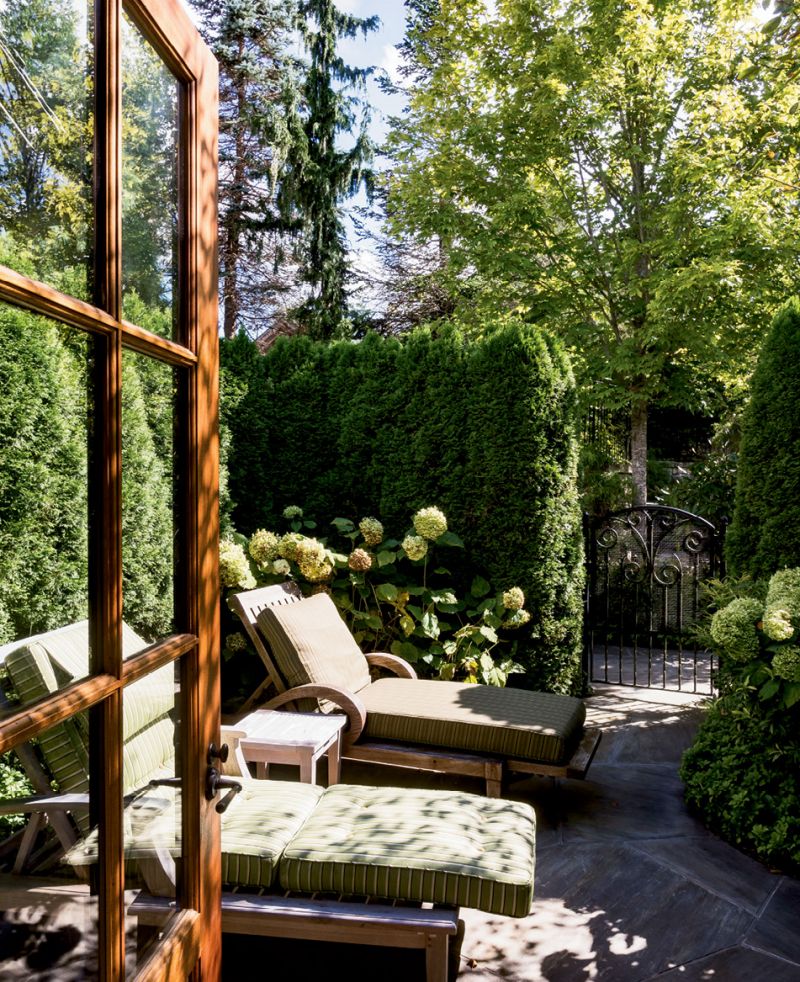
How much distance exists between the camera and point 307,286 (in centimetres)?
1408

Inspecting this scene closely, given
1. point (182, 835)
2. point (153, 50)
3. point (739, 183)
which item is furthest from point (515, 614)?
point (739, 183)

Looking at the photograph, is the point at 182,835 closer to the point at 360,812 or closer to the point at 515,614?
the point at 360,812

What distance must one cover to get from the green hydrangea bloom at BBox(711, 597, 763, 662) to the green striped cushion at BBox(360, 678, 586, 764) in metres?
0.92

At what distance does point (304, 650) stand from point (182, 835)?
9.06 ft

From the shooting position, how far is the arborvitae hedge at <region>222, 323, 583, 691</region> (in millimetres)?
5691

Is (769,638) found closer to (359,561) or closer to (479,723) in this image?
(479,723)

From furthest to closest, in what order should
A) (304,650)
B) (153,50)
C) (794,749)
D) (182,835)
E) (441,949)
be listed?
(304,650) → (794,749) → (441,949) → (182,835) → (153,50)

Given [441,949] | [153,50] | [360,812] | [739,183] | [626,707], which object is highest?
[739,183]

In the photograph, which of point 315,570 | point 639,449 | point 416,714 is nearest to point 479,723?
point 416,714

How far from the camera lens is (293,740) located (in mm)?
3377

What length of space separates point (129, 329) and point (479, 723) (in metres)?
3.27

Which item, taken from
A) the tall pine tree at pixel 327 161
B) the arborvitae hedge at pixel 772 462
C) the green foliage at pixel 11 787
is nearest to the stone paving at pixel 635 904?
the arborvitae hedge at pixel 772 462

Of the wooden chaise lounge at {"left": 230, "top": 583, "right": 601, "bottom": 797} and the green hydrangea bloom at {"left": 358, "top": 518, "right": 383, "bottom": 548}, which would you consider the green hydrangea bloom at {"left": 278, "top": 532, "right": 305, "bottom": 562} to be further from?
the wooden chaise lounge at {"left": 230, "top": 583, "right": 601, "bottom": 797}

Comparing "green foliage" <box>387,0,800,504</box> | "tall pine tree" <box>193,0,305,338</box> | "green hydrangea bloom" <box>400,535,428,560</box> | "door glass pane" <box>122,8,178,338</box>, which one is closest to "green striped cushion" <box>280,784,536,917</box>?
"door glass pane" <box>122,8,178,338</box>
